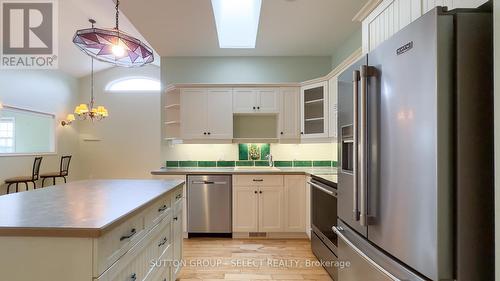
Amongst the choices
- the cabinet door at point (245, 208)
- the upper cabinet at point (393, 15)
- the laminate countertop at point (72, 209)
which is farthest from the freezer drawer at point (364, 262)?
the cabinet door at point (245, 208)

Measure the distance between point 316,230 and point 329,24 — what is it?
8.07 feet

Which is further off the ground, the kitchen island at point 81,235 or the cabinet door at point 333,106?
the cabinet door at point 333,106

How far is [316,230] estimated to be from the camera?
9.96 ft

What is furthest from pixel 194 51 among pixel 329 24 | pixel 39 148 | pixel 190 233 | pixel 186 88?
pixel 39 148

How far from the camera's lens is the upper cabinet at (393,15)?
123 cm

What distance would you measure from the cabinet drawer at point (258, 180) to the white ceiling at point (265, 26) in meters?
1.91

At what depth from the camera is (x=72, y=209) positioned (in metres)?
1.41

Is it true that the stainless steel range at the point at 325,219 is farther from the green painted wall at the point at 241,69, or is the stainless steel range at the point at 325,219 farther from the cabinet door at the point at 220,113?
the green painted wall at the point at 241,69

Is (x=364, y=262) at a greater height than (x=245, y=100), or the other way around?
(x=245, y=100)

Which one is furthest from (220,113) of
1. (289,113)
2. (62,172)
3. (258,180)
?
(62,172)

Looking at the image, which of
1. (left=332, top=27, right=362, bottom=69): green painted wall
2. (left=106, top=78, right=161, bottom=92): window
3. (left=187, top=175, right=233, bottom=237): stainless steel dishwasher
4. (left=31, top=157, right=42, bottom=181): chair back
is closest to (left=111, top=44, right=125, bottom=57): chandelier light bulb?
(left=187, top=175, right=233, bottom=237): stainless steel dishwasher

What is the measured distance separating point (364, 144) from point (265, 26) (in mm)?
2565

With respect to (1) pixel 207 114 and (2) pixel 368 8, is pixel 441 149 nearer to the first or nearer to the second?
(2) pixel 368 8

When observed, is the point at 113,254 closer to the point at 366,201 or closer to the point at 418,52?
the point at 366,201
